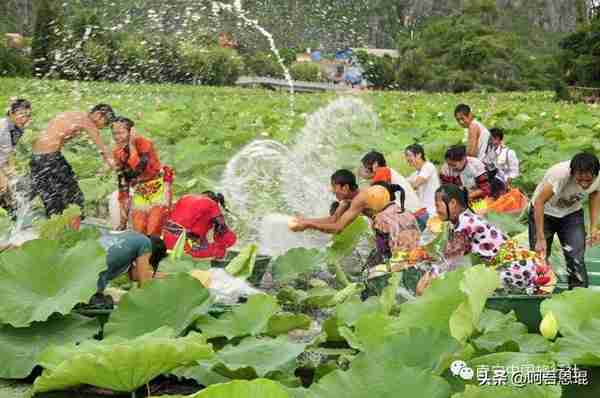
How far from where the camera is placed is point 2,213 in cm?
466

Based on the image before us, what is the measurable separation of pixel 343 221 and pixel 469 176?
4.79ft

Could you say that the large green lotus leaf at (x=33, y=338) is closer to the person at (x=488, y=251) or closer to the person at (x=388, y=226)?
the person at (x=488, y=251)

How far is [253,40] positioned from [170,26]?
397 cm

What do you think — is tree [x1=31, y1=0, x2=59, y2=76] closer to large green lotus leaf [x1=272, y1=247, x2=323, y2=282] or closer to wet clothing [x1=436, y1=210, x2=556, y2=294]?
large green lotus leaf [x1=272, y1=247, x2=323, y2=282]

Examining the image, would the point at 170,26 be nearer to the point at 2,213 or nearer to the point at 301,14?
the point at 301,14

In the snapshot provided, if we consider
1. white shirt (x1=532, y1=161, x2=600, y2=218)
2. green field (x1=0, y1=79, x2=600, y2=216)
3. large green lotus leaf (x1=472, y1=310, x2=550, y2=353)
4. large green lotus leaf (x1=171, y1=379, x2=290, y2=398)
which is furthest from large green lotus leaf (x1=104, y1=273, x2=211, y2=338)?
green field (x1=0, y1=79, x2=600, y2=216)

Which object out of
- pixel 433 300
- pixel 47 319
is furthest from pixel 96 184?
pixel 433 300

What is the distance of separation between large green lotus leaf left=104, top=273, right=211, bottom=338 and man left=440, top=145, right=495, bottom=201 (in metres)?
3.23

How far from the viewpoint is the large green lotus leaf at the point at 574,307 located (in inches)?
90.6

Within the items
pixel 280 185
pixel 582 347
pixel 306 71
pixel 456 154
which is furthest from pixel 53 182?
pixel 306 71

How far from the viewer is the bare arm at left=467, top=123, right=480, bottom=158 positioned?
6.00 m

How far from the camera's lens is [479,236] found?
360cm

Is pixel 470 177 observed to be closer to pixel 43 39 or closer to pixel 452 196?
pixel 452 196

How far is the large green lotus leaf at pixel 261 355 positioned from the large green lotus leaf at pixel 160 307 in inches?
9.4
